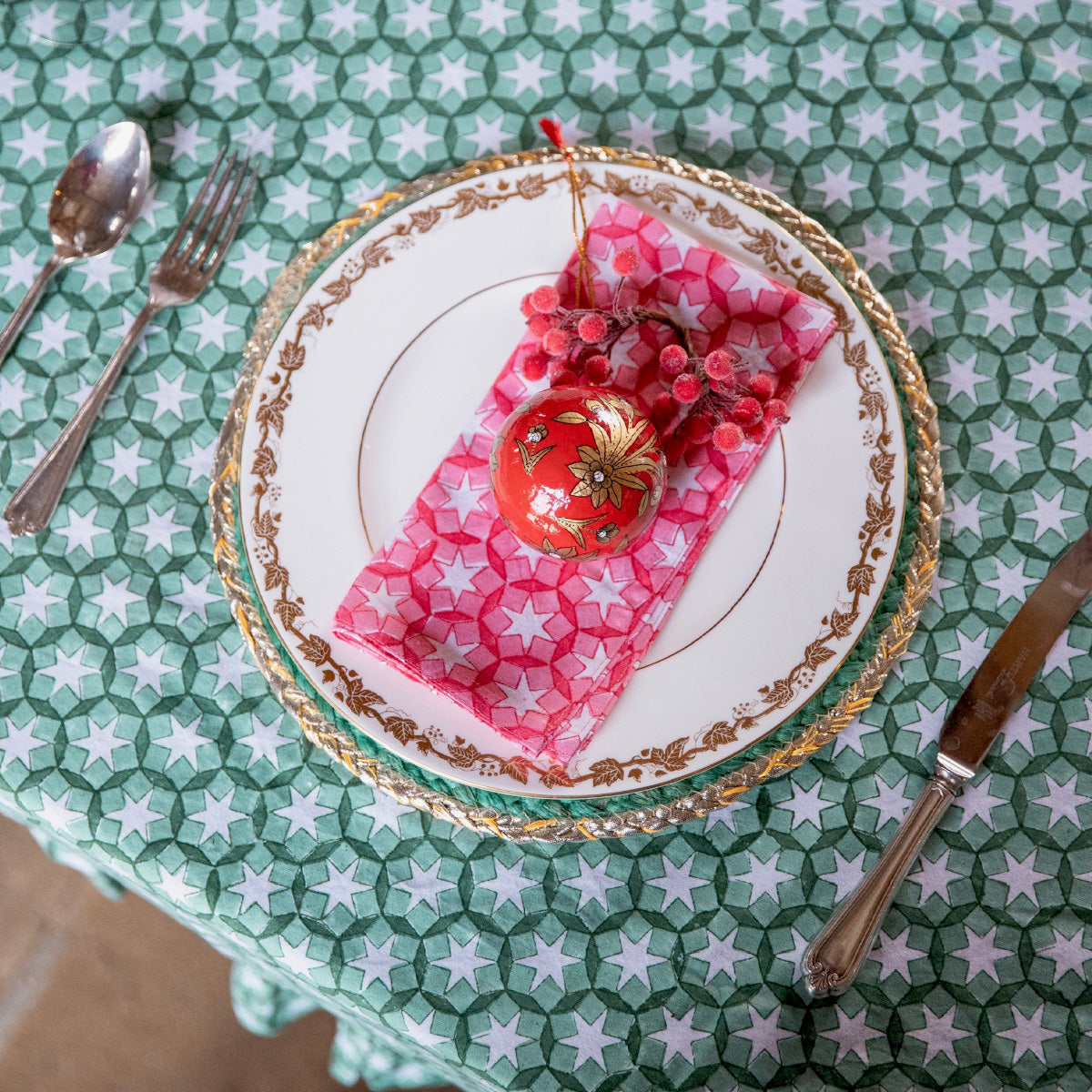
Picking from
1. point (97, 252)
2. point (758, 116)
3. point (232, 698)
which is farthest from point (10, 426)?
point (758, 116)

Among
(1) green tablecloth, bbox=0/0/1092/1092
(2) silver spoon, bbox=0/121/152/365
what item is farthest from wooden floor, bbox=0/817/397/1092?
(2) silver spoon, bbox=0/121/152/365

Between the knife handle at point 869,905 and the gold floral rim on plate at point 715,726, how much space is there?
0.08 meters

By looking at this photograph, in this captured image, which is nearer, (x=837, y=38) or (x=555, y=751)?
(x=555, y=751)

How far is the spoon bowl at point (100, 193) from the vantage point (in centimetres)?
73

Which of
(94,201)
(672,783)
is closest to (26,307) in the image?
(94,201)

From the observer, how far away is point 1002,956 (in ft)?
2.03

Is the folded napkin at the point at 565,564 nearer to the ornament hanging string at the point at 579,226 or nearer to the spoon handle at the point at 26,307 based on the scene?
the ornament hanging string at the point at 579,226

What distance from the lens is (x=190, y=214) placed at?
0.74 meters

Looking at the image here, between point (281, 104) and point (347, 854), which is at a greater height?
point (281, 104)

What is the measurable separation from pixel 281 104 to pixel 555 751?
0.59 meters

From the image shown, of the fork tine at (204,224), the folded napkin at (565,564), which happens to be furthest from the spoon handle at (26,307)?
the folded napkin at (565,564)

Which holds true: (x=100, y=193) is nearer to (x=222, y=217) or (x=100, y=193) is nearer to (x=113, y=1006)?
(x=222, y=217)

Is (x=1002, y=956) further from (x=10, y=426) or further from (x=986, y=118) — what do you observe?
(x=10, y=426)

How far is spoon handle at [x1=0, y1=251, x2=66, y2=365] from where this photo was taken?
723 mm
